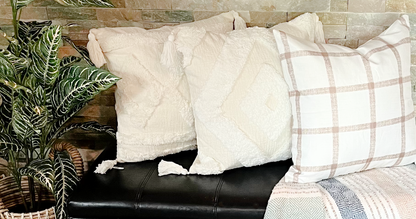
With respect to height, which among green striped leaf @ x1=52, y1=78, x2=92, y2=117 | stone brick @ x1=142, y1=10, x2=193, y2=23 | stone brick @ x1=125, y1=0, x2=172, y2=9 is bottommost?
green striped leaf @ x1=52, y1=78, x2=92, y2=117

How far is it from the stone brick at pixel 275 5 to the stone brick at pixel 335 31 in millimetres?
78

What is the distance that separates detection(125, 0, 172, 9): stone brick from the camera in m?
1.96

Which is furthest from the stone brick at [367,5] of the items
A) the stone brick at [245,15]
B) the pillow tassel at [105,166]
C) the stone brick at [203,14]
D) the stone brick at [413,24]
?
the pillow tassel at [105,166]

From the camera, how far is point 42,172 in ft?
5.31

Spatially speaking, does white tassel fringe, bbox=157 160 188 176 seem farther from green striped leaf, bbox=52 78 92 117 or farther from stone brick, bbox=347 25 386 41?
stone brick, bbox=347 25 386 41

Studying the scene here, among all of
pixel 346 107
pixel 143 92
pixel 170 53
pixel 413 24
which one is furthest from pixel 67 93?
pixel 413 24

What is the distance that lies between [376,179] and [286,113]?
36 centimetres

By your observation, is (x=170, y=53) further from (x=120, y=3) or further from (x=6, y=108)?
(x=6, y=108)

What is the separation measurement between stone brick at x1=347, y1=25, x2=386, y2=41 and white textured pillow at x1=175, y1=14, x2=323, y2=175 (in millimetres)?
443

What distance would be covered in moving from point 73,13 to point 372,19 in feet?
4.15

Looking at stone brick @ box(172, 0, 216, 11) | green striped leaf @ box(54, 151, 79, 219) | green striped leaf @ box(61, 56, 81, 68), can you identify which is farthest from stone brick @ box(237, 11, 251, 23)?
green striped leaf @ box(54, 151, 79, 219)

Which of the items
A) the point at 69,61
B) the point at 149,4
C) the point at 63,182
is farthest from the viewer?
the point at 149,4

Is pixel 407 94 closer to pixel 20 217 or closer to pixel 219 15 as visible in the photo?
pixel 219 15

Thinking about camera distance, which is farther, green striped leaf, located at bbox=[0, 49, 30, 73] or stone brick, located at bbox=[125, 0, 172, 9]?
stone brick, located at bbox=[125, 0, 172, 9]
